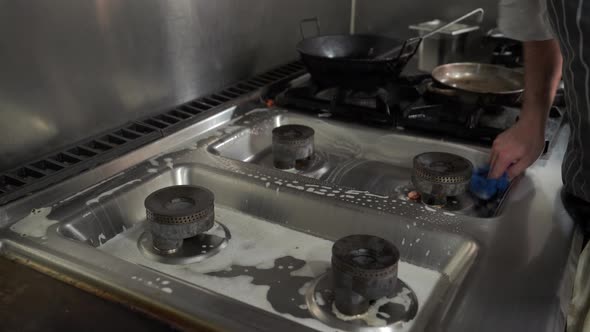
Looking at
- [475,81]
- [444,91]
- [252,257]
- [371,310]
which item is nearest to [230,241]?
[252,257]

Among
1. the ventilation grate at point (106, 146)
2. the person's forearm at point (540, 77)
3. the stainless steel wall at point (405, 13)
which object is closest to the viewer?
the ventilation grate at point (106, 146)

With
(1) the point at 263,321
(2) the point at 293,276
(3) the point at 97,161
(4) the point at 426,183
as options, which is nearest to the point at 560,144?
(4) the point at 426,183

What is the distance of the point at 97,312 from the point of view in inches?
20.7

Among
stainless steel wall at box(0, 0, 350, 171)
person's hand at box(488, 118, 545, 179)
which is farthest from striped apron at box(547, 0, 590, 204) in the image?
stainless steel wall at box(0, 0, 350, 171)

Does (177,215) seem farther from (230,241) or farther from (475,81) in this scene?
(475,81)

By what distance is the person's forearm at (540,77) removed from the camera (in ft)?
2.80

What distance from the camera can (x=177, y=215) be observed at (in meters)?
0.65

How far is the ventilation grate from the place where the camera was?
0.75 meters

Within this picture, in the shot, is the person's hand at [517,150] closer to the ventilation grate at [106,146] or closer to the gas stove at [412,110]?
the gas stove at [412,110]

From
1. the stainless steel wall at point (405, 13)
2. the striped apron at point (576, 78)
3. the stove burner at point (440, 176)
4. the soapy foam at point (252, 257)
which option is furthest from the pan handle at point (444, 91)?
the stainless steel wall at point (405, 13)

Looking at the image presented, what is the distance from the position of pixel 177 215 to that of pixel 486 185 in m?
0.50

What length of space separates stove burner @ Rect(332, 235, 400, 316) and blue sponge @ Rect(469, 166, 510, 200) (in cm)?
34

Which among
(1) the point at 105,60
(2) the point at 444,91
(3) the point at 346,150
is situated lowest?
(3) the point at 346,150

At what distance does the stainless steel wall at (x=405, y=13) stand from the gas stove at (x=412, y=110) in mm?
524
